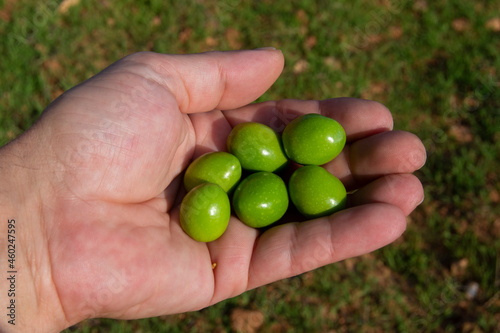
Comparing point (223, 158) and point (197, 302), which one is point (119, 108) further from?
point (197, 302)

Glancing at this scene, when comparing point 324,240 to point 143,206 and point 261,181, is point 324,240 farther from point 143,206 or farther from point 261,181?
point 143,206

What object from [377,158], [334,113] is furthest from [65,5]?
[377,158]

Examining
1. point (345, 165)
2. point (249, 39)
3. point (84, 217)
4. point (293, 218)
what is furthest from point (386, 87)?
point (84, 217)

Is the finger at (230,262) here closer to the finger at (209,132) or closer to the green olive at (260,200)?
the green olive at (260,200)

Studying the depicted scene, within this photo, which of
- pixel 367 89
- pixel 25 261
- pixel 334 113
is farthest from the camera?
pixel 367 89

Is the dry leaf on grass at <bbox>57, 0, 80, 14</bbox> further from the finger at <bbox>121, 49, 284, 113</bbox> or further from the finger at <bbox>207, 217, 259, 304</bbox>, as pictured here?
the finger at <bbox>207, 217, 259, 304</bbox>
